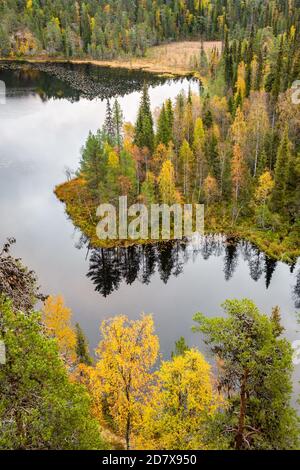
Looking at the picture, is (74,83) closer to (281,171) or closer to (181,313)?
(281,171)

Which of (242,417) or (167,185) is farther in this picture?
(167,185)

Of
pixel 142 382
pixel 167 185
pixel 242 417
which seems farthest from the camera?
pixel 167 185

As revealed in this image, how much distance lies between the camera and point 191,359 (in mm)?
30406

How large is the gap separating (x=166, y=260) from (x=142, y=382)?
38.0 metres

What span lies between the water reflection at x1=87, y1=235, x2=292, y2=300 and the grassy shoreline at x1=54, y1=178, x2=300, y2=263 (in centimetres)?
110

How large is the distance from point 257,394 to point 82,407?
30.6 feet

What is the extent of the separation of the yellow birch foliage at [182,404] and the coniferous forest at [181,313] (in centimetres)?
9

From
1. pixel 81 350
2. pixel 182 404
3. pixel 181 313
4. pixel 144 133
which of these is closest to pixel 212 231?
pixel 181 313

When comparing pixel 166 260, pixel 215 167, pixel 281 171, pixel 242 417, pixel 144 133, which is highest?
pixel 144 133

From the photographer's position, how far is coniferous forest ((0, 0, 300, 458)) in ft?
61.6

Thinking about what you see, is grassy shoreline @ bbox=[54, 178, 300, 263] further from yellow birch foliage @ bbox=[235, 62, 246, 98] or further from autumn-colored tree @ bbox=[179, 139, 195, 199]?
yellow birch foliage @ bbox=[235, 62, 246, 98]

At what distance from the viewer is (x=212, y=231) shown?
252 feet

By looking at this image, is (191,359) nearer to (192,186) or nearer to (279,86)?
(192,186)
